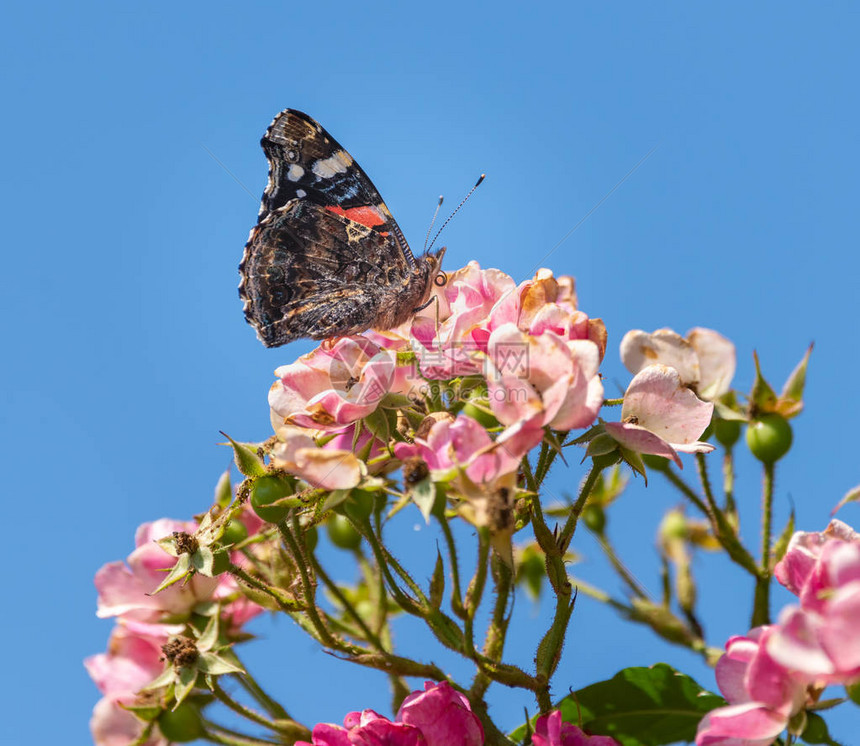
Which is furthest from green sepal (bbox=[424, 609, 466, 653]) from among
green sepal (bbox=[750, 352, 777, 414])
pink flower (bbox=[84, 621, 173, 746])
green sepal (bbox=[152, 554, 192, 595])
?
→ green sepal (bbox=[750, 352, 777, 414])

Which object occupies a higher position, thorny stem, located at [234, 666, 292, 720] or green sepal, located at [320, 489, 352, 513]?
green sepal, located at [320, 489, 352, 513]

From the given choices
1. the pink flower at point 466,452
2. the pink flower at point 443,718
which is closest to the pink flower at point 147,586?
the pink flower at point 443,718

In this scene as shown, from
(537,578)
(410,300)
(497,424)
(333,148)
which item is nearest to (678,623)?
(537,578)

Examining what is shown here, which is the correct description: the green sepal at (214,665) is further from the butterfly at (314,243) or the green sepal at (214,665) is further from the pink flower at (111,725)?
the butterfly at (314,243)

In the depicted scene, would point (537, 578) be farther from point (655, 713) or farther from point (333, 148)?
point (333, 148)

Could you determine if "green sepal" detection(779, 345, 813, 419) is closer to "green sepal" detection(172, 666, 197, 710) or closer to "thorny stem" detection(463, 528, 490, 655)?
"thorny stem" detection(463, 528, 490, 655)

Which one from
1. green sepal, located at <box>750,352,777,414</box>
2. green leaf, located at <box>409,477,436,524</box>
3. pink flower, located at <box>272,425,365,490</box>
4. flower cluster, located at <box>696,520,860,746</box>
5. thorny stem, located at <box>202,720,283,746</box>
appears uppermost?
green sepal, located at <box>750,352,777,414</box>

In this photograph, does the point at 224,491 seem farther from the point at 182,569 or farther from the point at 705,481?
the point at 705,481
